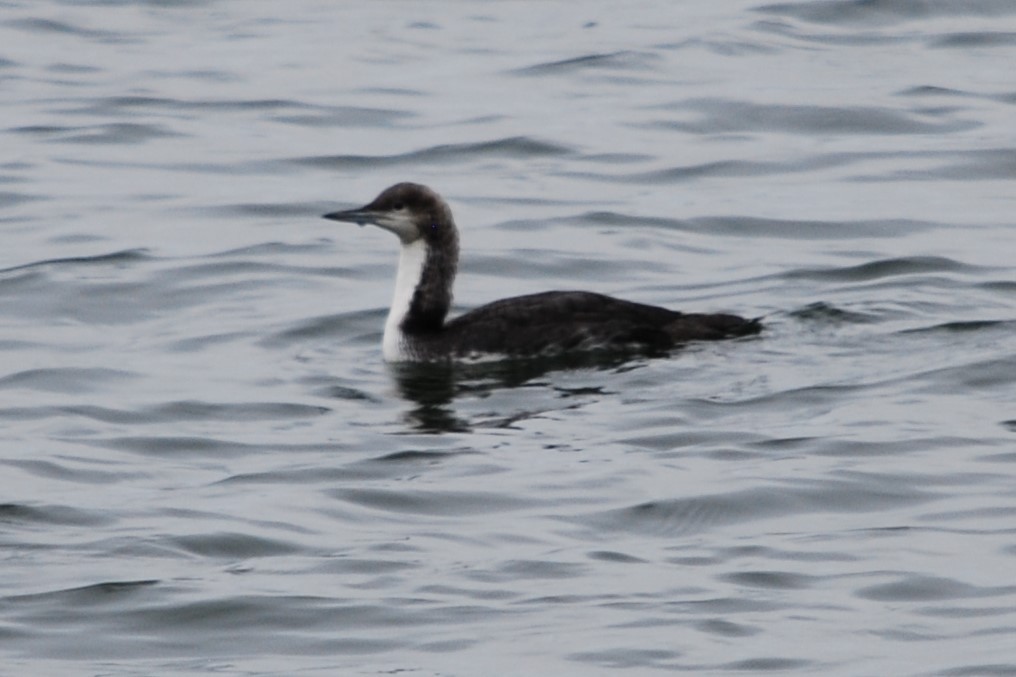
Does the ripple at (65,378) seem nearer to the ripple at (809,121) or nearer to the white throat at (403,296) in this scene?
the white throat at (403,296)

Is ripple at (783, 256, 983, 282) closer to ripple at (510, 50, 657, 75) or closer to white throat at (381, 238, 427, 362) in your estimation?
white throat at (381, 238, 427, 362)

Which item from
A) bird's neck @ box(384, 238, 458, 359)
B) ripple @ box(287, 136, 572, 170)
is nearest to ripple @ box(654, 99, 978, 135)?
ripple @ box(287, 136, 572, 170)

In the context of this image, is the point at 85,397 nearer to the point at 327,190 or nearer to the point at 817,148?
the point at 327,190

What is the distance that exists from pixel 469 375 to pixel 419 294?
2.31 feet

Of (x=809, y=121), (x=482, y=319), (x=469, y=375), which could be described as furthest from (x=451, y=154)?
(x=469, y=375)

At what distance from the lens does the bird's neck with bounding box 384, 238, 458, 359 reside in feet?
45.2

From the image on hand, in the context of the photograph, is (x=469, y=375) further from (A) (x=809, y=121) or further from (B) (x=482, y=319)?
(A) (x=809, y=121)

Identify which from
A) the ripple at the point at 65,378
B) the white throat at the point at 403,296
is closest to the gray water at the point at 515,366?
the ripple at the point at 65,378

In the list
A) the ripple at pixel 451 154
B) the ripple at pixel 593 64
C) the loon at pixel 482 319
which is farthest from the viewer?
the ripple at pixel 593 64

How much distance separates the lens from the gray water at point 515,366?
29.5ft

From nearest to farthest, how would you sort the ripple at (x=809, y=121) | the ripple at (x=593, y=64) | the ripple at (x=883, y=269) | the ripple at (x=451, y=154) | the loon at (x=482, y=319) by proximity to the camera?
the loon at (x=482, y=319) → the ripple at (x=883, y=269) → the ripple at (x=451, y=154) → the ripple at (x=809, y=121) → the ripple at (x=593, y=64)

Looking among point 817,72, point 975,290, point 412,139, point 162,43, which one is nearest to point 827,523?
point 975,290

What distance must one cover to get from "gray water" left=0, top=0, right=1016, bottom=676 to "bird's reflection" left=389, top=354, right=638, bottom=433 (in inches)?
1.4

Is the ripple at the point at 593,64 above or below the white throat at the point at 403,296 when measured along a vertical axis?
above
